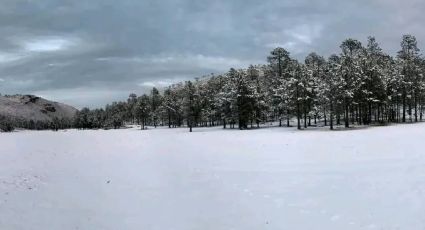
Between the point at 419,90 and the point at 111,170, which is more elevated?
the point at 419,90

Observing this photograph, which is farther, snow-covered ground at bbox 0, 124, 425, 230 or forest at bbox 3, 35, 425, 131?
forest at bbox 3, 35, 425, 131

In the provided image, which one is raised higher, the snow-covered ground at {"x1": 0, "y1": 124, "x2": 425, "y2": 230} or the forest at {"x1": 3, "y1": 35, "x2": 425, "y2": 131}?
the forest at {"x1": 3, "y1": 35, "x2": 425, "y2": 131}

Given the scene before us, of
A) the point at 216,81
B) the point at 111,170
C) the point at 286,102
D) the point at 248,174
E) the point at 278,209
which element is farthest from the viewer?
the point at 216,81

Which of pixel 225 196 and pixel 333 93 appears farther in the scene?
pixel 333 93

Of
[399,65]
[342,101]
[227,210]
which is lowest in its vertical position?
[227,210]

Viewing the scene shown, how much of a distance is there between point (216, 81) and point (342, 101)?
63306 mm

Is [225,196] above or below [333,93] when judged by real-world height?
below

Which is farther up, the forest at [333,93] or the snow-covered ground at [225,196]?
the forest at [333,93]

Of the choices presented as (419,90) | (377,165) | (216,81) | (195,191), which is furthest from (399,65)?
(195,191)

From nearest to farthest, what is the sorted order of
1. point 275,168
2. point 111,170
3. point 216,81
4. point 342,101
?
point 275,168, point 111,170, point 342,101, point 216,81

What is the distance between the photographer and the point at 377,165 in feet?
83.5

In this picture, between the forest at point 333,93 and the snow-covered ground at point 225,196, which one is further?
the forest at point 333,93

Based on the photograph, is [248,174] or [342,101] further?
[342,101]

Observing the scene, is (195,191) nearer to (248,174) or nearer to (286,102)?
(248,174)
